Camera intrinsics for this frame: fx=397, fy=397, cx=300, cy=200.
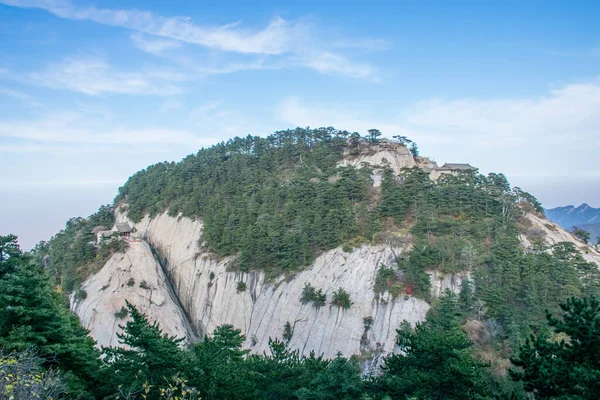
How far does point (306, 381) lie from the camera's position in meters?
15.1

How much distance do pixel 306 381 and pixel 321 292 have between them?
16.8 meters

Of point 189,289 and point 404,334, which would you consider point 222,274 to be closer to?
point 189,289

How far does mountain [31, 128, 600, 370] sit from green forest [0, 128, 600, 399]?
0.57 ft

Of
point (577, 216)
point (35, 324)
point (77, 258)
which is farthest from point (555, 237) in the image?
point (577, 216)

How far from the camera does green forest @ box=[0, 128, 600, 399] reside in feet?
38.3

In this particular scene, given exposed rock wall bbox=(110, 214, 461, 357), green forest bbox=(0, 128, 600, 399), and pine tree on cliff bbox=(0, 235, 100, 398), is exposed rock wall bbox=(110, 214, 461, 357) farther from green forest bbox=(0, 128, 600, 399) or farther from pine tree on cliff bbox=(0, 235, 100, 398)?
pine tree on cliff bbox=(0, 235, 100, 398)

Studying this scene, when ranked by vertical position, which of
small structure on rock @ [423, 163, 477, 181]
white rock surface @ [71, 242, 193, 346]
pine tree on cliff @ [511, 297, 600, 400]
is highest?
small structure on rock @ [423, 163, 477, 181]

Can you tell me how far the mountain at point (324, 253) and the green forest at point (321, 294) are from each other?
0.17 meters

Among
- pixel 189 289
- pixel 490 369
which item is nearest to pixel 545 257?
pixel 490 369

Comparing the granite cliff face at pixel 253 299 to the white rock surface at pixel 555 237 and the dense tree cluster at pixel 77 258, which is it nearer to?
the dense tree cluster at pixel 77 258

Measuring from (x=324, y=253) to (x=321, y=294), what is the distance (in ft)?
12.4

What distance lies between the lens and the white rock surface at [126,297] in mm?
35156

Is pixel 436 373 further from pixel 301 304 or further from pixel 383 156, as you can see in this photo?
pixel 383 156

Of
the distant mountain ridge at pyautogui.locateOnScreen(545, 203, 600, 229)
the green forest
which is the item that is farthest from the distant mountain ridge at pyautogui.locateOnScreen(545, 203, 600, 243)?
the green forest
